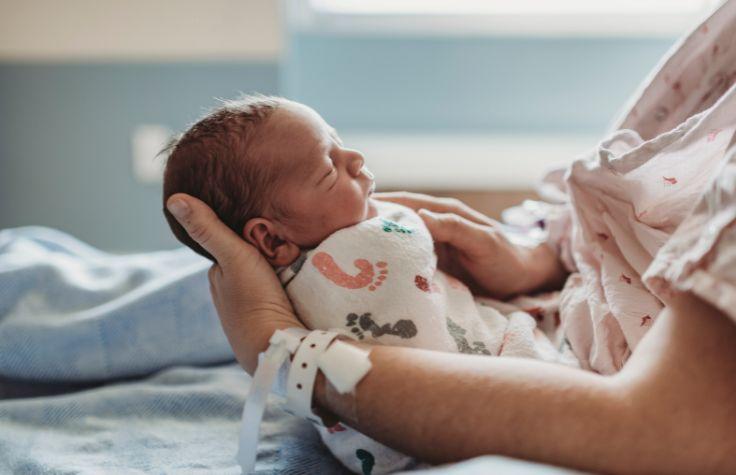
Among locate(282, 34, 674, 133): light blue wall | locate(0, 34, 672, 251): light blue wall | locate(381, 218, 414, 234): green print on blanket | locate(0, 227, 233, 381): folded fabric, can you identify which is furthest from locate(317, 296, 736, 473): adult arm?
locate(282, 34, 674, 133): light blue wall

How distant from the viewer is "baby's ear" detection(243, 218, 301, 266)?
2.54 ft

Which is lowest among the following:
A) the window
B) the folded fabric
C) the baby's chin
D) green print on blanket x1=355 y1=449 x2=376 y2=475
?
the folded fabric

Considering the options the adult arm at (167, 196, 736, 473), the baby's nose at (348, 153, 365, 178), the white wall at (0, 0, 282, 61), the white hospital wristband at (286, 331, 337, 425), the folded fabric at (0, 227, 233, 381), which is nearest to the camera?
the adult arm at (167, 196, 736, 473)

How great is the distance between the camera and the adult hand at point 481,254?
0.88 metres

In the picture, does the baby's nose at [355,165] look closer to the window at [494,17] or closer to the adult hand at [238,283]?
the adult hand at [238,283]

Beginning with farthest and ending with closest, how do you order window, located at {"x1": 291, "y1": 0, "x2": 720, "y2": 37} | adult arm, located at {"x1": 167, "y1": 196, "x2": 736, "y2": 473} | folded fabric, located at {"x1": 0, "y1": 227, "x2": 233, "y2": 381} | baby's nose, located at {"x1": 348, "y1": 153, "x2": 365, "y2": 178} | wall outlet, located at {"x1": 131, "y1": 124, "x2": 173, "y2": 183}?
window, located at {"x1": 291, "y1": 0, "x2": 720, "y2": 37} < wall outlet, located at {"x1": 131, "y1": 124, "x2": 173, "y2": 183} < folded fabric, located at {"x1": 0, "y1": 227, "x2": 233, "y2": 381} < baby's nose, located at {"x1": 348, "y1": 153, "x2": 365, "y2": 178} < adult arm, located at {"x1": 167, "y1": 196, "x2": 736, "y2": 473}

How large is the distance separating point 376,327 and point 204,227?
205 mm

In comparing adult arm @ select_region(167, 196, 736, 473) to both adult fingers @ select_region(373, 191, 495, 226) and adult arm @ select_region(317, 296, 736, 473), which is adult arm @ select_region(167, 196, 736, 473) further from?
adult fingers @ select_region(373, 191, 495, 226)

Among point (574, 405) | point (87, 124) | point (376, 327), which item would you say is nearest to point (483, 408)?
point (574, 405)

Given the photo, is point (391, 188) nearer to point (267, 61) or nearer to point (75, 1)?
point (267, 61)

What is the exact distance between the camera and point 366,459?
69 centimetres

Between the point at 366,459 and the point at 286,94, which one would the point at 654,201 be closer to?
the point at 366,459

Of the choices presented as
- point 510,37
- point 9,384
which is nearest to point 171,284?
point 9,384

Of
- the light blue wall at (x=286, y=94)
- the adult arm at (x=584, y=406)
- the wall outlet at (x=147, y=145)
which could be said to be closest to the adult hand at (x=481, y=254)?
the adult arm at (x=584, y=406)
